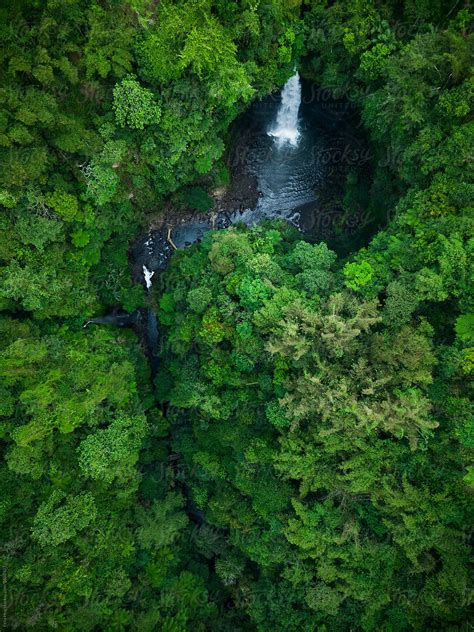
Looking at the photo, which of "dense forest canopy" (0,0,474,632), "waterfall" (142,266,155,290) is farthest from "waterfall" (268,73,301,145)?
"waterfall" (142,266,155,290)

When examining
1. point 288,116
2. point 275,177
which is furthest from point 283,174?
point 288,116

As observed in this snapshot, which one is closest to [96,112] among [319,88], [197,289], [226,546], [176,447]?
[197,289]

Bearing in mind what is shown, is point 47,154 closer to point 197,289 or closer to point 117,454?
point 197,289

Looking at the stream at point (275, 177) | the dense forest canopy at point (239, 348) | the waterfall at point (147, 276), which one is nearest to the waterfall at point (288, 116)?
the stream at point (275, 177)

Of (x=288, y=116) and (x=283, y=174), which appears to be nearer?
(x=288, y=116)

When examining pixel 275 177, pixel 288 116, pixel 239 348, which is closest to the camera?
pixel 239 348

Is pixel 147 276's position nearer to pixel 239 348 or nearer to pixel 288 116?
pixel 239 348

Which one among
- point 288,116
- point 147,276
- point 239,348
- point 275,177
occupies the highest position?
point 288,116

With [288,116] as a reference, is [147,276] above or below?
below

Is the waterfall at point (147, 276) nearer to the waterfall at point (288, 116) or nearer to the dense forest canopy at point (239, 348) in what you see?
the dense forest canopy at point (239, 348)
